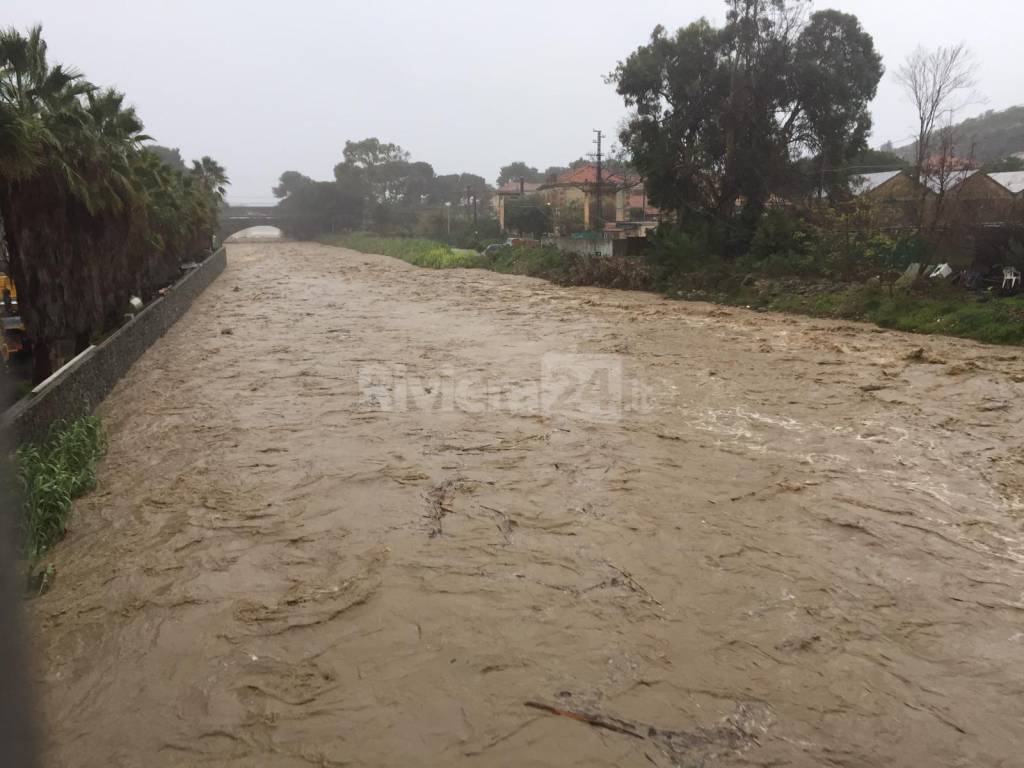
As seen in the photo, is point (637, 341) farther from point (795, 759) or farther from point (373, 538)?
point (795, 759)

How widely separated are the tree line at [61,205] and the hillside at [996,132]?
49656 millimetres

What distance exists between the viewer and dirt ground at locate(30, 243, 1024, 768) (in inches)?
161

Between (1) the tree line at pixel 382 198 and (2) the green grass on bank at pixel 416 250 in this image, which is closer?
(2) the green grass on bank at pixel 416 250

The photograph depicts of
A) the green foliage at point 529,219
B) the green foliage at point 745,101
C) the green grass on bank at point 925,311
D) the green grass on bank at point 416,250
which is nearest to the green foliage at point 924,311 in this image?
the green grass on bank at point 925,311

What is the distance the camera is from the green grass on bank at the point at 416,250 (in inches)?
1661

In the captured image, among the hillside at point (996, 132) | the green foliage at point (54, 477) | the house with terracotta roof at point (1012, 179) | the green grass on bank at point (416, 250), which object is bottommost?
the green foliage at point (54, 477)

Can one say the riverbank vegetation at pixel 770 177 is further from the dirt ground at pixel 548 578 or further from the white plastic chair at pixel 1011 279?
the dirt ground at pixel 548 578

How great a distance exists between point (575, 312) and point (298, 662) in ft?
57.4

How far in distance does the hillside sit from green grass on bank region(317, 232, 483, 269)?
1200 inches

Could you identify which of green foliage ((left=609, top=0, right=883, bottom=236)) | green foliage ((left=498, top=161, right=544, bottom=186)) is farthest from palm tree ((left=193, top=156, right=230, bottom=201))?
green foliage ((left=498, top=161, right=544, bottom=186))

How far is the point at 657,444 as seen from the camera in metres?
8.95

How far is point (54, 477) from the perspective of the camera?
7445 mm

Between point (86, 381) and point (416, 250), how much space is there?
40.4 meters

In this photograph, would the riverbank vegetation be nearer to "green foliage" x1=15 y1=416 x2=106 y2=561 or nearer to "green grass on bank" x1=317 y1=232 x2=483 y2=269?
"green grass on bank" x1=317 y1=232 x2=483 y2=269
